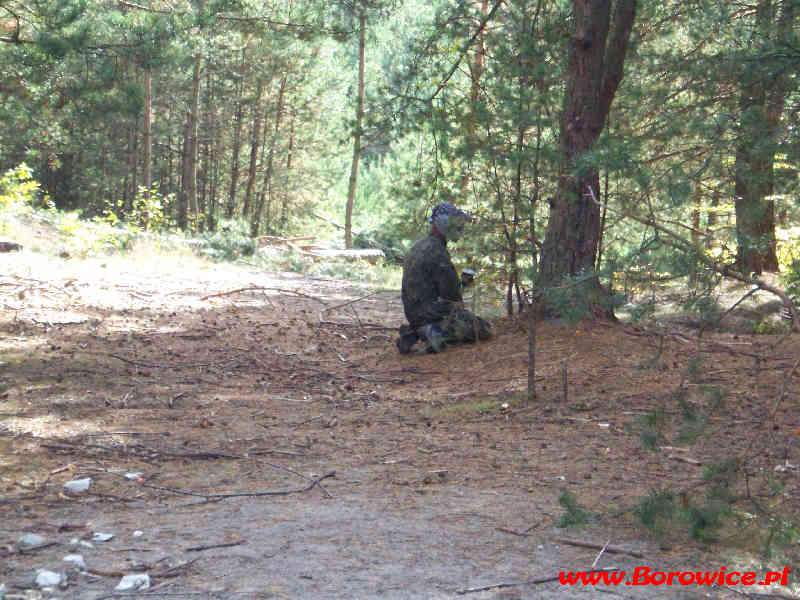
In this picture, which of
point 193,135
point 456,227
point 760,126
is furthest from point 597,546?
point 193,135

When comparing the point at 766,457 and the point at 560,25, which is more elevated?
the point at 560,25

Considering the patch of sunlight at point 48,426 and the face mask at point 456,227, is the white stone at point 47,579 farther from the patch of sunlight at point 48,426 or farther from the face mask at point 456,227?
the face mask at point 456,227

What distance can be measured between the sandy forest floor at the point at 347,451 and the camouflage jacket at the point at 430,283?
0.51 m

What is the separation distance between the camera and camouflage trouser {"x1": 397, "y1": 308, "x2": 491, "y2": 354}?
26.9ft

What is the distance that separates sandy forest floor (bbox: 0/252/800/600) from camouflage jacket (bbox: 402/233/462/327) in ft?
1.68

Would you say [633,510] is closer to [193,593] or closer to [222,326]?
[193,593]

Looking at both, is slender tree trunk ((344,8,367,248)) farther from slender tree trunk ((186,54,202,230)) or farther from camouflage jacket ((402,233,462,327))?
slender tree trunk ((186,54,202,230))

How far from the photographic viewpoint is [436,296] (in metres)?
8.34

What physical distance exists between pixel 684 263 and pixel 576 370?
10.4 ft

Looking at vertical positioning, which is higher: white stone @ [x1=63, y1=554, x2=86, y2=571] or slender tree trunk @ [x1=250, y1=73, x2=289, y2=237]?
slender tree trunk @ [x1=250, y1=73, x2=289, y2=237]

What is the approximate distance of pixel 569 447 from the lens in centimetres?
503

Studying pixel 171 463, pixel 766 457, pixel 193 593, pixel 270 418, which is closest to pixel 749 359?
pixel 766 457

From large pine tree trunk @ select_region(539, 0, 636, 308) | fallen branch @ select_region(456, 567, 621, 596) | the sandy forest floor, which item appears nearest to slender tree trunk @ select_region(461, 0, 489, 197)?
large pine tree trunk @ select_region(539, 0, 636, 308)

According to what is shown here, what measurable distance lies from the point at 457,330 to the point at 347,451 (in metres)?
3.33
